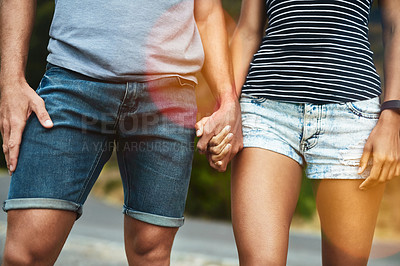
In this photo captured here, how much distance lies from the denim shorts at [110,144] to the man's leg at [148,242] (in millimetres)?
38

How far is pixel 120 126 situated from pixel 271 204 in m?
0.67

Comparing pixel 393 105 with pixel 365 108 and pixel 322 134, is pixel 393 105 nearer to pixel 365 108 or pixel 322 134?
pixel 365 108

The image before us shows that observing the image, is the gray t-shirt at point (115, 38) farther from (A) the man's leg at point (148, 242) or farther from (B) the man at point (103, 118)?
(A) the man's leg at point (148, 242)

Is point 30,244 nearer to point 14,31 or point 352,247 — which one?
point 14,31

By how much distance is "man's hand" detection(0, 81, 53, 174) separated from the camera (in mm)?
1636

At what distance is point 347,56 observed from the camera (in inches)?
72.4

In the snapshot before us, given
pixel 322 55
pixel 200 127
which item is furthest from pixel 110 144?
pixel 322 55

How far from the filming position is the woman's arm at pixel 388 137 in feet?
5.87

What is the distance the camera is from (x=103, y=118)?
1730 millimetres

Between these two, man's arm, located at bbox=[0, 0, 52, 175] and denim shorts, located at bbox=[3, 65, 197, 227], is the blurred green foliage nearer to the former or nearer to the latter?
denim shorts, located at bbox=[3, 65, 197, 227]

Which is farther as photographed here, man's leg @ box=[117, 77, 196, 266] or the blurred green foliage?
the blurred green foliage

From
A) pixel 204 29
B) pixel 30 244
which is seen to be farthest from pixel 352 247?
pixel 30 244

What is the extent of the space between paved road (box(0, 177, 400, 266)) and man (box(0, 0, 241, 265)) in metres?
2.47

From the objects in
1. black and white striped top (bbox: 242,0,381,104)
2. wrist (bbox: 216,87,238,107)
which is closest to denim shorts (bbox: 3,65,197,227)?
wrist (bbox: 216,87,238,107)
